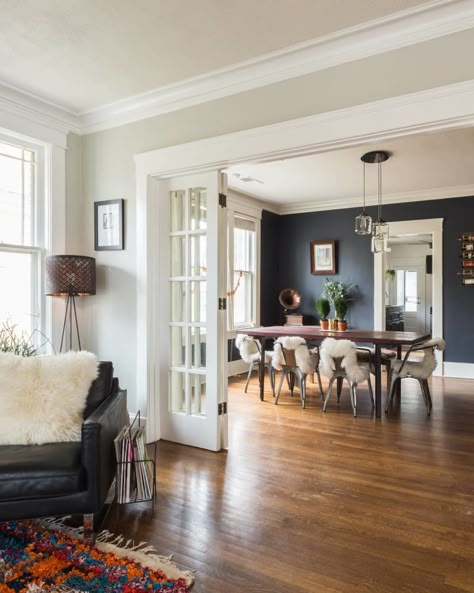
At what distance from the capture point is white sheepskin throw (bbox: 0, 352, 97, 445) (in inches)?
90.2

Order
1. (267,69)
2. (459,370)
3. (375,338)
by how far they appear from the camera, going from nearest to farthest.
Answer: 1. (267,69)
2. (375,338)
3. (459,370)

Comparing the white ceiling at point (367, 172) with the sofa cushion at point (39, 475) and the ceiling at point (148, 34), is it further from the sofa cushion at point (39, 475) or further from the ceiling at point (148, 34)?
the sofa cushion at point (39, 475)

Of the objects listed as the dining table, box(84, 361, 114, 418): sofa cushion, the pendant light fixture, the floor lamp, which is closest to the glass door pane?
the floor lamp

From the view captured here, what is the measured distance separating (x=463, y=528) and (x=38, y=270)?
11.8 ft

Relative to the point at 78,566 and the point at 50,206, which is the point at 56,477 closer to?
the point at 78,566

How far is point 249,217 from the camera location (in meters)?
7.14

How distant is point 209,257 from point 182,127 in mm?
1075

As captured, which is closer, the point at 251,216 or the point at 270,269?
the point at 251,216

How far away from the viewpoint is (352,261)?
7.47 metres

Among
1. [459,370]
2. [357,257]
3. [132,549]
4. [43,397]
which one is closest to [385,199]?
[357,257]

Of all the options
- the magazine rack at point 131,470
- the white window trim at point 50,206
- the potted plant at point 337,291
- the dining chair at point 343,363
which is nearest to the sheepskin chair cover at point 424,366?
the dining chair at point 343,363

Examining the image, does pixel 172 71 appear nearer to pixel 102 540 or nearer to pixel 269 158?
pixel 269 158

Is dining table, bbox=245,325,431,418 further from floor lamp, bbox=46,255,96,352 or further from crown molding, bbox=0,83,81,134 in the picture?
crown molding, bbox=0,83,81,134

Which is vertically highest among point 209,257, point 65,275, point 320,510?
point 209,257
